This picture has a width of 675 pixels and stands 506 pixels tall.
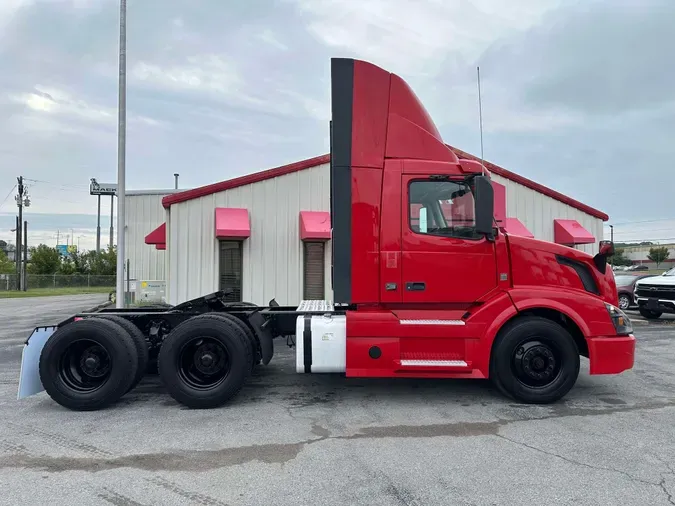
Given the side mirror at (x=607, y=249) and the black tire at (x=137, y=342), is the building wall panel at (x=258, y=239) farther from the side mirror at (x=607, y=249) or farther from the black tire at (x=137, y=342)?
the side mirror at (x=607, y=249)

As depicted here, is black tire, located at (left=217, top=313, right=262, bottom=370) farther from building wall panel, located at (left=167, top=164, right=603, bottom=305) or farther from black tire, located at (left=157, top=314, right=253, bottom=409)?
building wall panel, located at (left=167, top=164, right=603, bottom=305)

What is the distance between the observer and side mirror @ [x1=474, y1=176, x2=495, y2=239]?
520cm

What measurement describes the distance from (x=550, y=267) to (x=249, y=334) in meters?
3.78

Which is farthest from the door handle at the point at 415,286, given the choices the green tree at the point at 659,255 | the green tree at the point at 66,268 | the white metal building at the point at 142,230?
the green tree at the point at 659,255

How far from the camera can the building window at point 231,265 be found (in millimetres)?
11305

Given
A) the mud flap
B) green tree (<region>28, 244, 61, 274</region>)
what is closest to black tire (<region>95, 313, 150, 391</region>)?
the mud flap

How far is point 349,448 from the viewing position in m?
4.15

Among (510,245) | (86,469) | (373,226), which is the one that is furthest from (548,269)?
(86,469)

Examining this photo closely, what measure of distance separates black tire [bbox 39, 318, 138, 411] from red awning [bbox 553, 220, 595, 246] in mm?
11503

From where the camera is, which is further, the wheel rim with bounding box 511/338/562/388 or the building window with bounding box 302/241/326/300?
the building window with bounding box 302/241/326/300

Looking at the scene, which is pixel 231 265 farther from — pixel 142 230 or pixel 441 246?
pixel 142 230

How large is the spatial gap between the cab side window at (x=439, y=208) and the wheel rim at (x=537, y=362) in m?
1.45

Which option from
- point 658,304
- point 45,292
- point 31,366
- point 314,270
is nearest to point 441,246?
point 31,366

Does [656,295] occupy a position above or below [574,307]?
below
